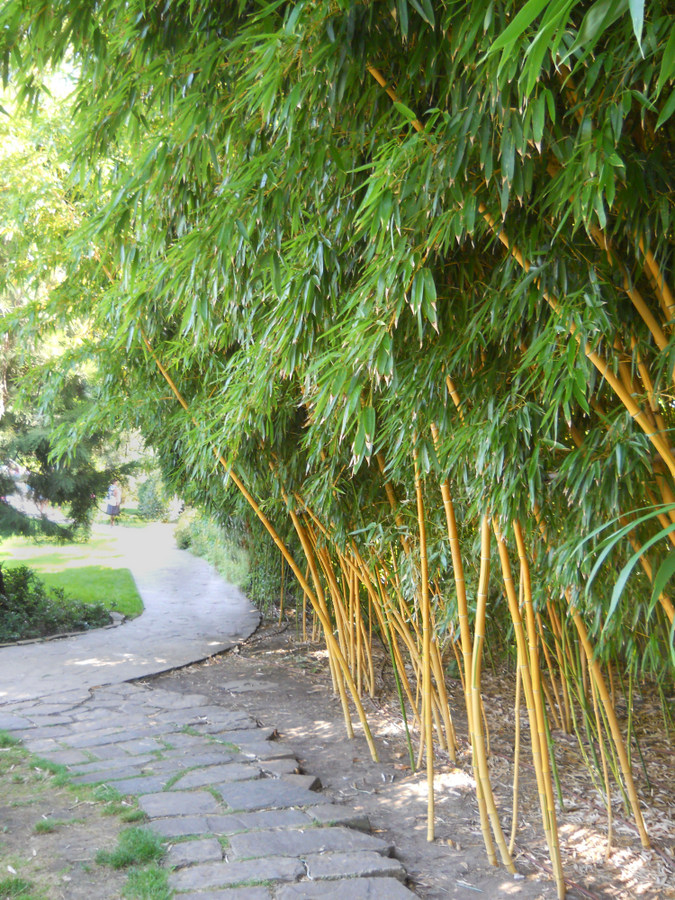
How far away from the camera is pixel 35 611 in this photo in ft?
21.9

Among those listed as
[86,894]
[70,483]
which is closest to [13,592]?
[70,483]

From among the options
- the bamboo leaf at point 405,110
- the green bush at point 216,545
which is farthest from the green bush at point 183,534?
the bamboo leaf at point 405,110

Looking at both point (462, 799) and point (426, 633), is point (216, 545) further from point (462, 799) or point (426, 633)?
point (426, 633)

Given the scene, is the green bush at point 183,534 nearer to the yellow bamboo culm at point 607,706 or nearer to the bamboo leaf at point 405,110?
the yellow bamboo culm at point 607,706

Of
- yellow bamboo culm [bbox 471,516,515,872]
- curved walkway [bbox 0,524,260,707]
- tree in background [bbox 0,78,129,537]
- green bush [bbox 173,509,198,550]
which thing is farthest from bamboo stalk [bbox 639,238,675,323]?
green bush [bbox 173,509,198,550]

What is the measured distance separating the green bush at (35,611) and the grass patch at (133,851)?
4364 mm

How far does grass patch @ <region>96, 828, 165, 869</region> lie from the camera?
2.20 m

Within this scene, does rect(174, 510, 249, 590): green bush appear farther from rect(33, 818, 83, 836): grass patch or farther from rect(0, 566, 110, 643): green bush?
rect(33, 818, 83, 836): grass patch

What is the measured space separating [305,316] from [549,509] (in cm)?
92

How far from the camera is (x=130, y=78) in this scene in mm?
1873

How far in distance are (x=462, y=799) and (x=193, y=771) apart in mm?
1211

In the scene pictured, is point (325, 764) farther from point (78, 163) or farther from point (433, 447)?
point (78, 163)

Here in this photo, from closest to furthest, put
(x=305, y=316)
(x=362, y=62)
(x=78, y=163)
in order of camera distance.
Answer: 1. (x=362, y=62)
2. (x=305, y=316)
3. (x=78, y=163)

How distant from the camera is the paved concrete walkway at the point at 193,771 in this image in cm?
214
